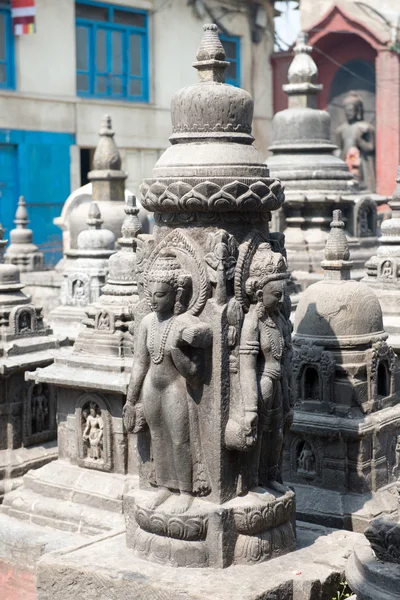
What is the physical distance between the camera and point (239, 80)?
3061 cm

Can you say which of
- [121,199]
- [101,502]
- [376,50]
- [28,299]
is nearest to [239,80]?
[376,50]

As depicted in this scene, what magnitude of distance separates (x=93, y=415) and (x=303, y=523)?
8.42 ft

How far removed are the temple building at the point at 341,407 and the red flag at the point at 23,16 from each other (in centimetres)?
1747

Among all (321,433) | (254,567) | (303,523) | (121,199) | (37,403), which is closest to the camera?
(254,567)

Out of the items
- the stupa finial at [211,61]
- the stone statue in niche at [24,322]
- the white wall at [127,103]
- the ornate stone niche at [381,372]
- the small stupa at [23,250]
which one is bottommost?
the ornate stone niche at [381,372]

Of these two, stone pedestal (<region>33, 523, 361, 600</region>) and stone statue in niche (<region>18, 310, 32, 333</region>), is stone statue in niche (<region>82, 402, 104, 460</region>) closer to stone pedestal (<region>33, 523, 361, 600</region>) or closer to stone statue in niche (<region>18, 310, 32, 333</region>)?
stone statue in niche (<region>18, 310, 32, 333</region>)

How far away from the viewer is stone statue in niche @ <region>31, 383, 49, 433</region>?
35.0 feet

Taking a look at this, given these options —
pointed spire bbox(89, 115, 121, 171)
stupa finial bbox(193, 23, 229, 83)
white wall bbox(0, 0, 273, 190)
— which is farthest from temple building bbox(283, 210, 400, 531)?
white wall bbox(0, 0, 273, 190)

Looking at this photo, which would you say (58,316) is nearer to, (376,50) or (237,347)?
Answer: (237,347)

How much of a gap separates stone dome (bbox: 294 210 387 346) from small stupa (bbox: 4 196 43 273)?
1010 cm

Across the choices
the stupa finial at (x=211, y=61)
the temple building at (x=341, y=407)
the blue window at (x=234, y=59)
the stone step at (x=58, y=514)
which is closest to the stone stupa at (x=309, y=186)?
the temple building at (x=341, y=407)

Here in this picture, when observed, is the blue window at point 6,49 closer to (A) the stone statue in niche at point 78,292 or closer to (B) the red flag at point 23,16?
(B) the red flag at point 23,16

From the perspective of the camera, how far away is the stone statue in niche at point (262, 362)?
20.9 ft

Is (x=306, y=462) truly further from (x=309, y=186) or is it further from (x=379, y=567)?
(x=309, y=186)
